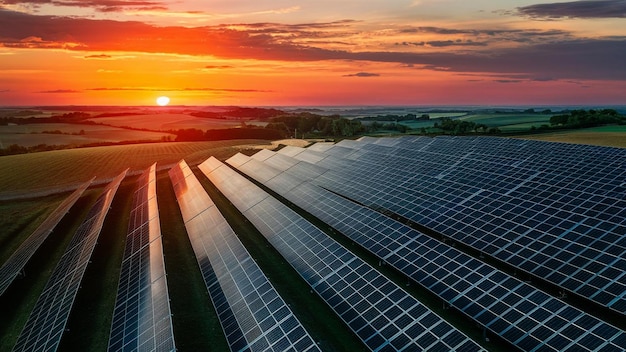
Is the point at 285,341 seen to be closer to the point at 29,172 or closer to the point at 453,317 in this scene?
the point at 453,317

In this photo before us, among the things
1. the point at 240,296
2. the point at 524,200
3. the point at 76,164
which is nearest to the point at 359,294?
the point at 240,296

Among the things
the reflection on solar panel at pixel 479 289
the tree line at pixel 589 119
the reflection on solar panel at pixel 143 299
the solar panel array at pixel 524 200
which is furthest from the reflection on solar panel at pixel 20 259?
the tree line at pixel 589 119

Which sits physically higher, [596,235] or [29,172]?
[596,235]

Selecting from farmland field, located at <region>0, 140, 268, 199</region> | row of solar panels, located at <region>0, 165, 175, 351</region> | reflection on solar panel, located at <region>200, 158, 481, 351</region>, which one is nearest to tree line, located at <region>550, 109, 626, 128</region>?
farmland field, located at <region>0, 140, 268, 199</region>

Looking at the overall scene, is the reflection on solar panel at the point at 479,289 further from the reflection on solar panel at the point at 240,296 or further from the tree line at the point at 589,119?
A: the tree line at the point at 589,119

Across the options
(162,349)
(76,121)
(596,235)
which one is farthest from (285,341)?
(76,121)

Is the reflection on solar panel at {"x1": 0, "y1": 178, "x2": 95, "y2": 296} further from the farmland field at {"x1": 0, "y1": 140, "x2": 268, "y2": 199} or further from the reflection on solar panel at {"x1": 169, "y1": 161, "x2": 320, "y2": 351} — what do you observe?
the farmland field at {"x1": 0, "y1": 140, "x2": 268, "y2": 199}

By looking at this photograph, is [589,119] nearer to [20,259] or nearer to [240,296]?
[240,296]
